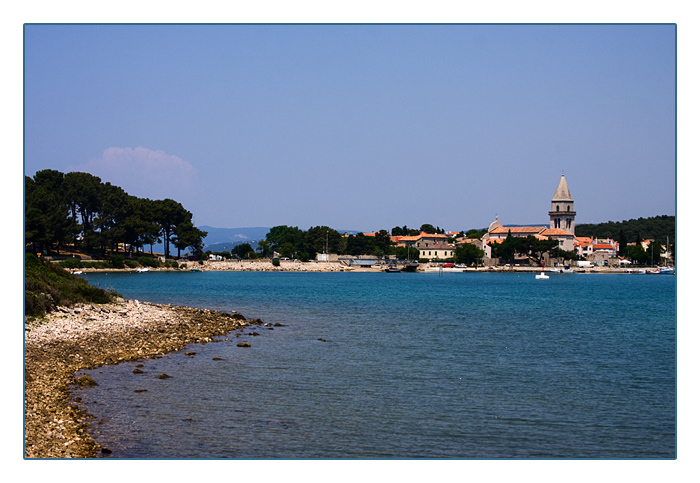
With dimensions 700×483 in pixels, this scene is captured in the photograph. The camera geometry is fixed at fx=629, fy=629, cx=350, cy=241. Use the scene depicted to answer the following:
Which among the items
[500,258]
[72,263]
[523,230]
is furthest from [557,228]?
[72,263]

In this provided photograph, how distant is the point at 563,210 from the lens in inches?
6481

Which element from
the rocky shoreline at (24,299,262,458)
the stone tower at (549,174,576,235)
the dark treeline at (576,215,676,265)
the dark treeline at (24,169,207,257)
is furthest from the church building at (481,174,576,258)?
the rocky shoreline at (24,299,262,458)

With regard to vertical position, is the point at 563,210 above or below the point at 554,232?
above

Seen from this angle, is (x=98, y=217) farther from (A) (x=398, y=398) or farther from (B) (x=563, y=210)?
(B) (x=563, y=210)

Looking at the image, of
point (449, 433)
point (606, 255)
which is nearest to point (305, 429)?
point (449, 433)

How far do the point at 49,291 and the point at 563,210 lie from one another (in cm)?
15571

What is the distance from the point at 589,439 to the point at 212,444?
7.57 metres

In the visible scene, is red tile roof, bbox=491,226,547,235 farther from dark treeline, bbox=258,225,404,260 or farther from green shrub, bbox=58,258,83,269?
green shrub, bbox=58,258,83,269

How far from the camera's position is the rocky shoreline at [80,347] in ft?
38.1

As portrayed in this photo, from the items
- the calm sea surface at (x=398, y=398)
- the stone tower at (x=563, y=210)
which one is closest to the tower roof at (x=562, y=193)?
the stone tower at (x=563, y=210)

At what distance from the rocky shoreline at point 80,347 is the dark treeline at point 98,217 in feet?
122

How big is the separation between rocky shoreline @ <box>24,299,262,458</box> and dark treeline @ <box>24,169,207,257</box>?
37.3 metres

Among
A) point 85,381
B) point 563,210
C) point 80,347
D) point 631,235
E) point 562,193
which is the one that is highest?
point 562,193

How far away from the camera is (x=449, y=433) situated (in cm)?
1309
